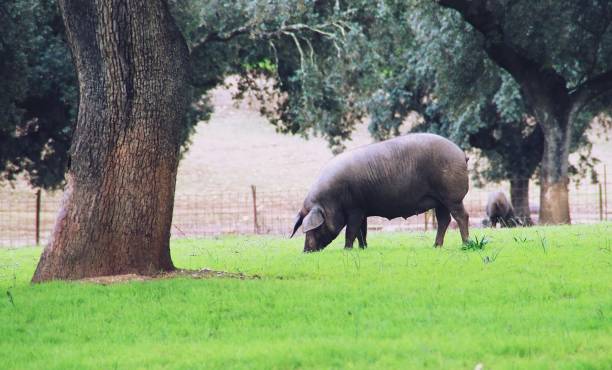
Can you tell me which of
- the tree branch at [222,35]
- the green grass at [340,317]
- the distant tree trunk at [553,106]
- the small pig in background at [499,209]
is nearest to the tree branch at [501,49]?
the distant tree trunk at [553,106]

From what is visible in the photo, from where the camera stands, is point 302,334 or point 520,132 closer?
point 302,334

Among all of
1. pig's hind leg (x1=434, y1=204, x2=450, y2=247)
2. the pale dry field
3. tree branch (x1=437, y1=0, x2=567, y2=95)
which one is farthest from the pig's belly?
the pale dry field

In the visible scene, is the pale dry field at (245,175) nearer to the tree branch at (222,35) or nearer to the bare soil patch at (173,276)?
the tree branch at (222,35)

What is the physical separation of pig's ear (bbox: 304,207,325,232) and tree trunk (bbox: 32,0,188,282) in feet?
13.8

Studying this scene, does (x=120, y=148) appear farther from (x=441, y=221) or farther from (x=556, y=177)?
(x=556, y=177)

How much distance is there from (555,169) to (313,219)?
12.3m

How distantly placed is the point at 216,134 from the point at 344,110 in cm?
6506

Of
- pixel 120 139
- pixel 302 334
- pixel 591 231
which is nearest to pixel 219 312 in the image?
pixel 302 334

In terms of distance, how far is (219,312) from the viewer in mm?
9109

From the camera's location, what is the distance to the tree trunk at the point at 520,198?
1401 inches

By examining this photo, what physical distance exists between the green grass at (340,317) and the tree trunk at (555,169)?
1387 centimetres

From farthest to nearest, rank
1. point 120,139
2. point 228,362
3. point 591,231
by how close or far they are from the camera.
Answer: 1. point 591,231
2. point 120,139
3. point 228,362

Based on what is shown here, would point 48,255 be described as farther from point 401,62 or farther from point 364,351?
point 401,62

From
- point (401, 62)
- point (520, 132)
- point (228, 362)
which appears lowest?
point (228, 362)
